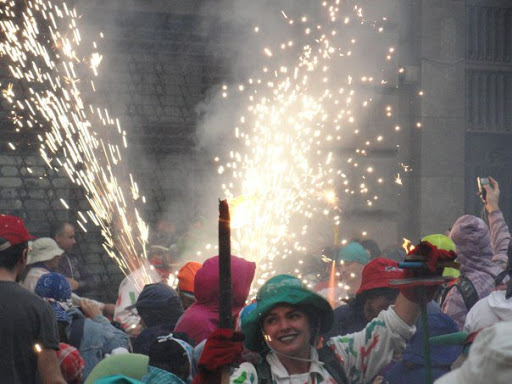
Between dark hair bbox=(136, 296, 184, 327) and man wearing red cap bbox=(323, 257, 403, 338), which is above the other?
man wearing red cap bbox=(323, 257, 403, 338)

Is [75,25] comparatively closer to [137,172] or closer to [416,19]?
[137,172]

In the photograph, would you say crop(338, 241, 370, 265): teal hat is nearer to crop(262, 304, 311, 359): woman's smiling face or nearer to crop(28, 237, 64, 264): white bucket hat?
crop(28, 237, 64, 264): white bucket hat

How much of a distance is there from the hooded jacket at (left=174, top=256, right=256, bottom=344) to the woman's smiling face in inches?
53.3

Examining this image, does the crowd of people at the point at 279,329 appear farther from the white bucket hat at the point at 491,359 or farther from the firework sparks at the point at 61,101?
the firework sparks at the point at 61,101

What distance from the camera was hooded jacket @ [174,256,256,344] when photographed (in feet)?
18.1

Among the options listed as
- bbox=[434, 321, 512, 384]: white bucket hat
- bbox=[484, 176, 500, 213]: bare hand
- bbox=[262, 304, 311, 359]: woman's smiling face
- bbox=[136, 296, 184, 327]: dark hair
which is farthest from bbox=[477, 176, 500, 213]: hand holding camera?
bbox=[434, 321, 512, 384]: white bucket hat

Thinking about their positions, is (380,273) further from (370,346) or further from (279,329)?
(279,329)

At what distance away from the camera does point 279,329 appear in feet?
13.4

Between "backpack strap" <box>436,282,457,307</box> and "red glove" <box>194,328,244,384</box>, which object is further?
"backpack strap" <box>436,282,457,307</box>

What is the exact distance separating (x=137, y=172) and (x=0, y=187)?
1.67m

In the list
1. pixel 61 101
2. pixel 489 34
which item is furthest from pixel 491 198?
pixel 489 34

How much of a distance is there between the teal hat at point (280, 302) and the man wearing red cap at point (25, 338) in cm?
115

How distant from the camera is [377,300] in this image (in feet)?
18.2

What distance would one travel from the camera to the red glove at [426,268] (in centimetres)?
394
